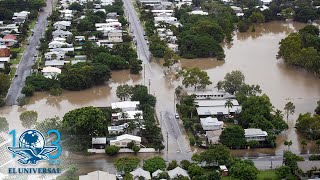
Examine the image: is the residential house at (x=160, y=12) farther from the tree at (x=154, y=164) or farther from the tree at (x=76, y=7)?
the tree at (x=154, y=164)

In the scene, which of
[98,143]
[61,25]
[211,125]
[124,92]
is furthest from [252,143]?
[61,25]

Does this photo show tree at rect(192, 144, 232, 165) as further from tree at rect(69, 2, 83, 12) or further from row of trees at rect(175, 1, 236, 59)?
tree at rect(69, 2, 83, 12)

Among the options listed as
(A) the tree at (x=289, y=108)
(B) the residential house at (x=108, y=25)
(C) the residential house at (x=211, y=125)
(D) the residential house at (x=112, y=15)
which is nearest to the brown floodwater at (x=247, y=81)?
(A) the tree at (x=289, y=108)

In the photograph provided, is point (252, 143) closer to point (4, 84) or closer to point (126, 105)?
point (126, 105)

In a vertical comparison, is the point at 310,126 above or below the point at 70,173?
below

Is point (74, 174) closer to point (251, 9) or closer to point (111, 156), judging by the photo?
point (111, 156)
